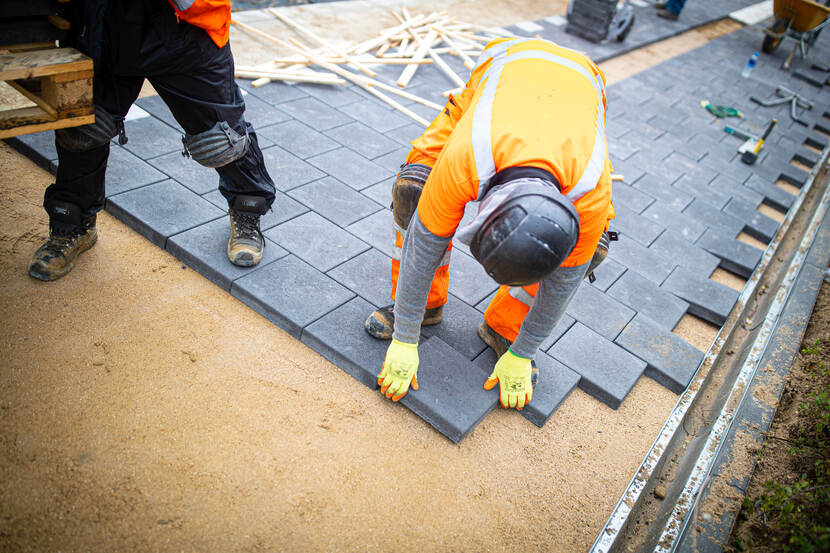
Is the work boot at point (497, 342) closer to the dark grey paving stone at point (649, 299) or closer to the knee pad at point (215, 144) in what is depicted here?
the dark grey paving stone at point (649, 299)

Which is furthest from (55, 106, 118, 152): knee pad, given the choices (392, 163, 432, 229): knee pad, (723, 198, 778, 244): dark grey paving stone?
(723, 198, 778, 244): dark grey paving stone

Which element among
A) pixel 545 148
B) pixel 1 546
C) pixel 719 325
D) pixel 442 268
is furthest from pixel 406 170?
pixel 719 325

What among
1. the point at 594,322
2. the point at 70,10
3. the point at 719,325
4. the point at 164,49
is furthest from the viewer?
the point at 719,325

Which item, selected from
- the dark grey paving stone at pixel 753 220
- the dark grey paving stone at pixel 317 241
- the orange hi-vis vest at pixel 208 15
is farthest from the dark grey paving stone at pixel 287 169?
the dark grey paving stone at pixel 753 220

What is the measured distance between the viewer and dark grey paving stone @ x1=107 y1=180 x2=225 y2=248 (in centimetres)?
326

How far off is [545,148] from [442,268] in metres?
1.10

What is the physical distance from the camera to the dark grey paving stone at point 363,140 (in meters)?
4.61

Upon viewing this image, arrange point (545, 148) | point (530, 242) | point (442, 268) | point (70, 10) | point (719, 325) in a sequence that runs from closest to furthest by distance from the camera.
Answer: point (530, 242) < point (545, 148) < point (70, 10) < point (442, 268) < point (719, 325)

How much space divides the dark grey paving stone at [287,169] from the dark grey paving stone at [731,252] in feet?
10.4

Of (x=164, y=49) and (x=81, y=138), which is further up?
(x=164, y=49)

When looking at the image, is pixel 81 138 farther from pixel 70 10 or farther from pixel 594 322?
pixel 594 322

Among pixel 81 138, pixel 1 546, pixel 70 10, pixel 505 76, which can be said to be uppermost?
pixel 505 76

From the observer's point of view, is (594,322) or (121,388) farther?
(594,322)

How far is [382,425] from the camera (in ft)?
8.70
